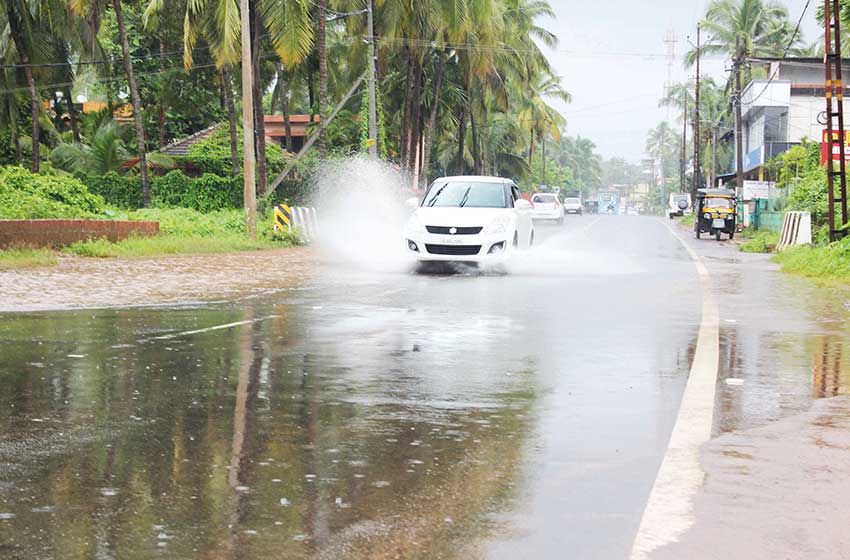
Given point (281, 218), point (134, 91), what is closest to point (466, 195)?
point (281, 218)

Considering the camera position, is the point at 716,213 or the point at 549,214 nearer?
the point at 716,213

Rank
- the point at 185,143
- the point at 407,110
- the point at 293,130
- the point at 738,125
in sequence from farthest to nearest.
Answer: the point at 293,130 → the point at 738,125 → the point at 185,143 → the point at 407,110

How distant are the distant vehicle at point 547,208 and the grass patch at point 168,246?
2878 centimetres

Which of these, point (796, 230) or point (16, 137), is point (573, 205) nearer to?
point (16, 137)

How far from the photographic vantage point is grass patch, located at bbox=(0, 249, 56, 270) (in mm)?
20041

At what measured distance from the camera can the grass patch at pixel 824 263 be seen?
2014 centimetres

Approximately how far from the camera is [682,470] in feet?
18.5

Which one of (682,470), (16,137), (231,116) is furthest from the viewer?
(16,137)

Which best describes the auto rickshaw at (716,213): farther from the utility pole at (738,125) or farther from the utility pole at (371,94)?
the utility pole at (371,94)

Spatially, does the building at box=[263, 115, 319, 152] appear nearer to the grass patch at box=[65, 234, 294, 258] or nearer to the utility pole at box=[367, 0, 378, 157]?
the utility pole at box=[367, 0, 378, 157]

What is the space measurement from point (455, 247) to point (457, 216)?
1.93 ft

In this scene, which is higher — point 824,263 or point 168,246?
point 168,246

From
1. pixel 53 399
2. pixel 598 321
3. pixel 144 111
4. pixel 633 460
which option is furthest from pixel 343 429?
pixel 144 111

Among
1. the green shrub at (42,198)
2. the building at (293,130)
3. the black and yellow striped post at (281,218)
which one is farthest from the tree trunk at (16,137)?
the black and yellow striped post at (281,218)
